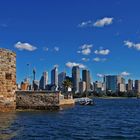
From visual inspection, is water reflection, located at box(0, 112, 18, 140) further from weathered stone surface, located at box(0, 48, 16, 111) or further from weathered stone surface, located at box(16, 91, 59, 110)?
weathered stone surface, located at box(16, 91, 59, 110)

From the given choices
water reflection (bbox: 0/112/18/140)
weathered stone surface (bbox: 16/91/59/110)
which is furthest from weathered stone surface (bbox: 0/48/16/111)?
water reflection (bbox: 0/112/18/140)

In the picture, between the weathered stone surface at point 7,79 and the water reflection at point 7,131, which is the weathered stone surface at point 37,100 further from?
the water reflection at point 7,131

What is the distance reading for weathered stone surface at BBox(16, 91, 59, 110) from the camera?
167ft

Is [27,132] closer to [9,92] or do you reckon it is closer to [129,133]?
[129,133]

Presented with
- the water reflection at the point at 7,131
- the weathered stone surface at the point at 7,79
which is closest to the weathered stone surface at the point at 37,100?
the weathered stone surface at the point at 7,79

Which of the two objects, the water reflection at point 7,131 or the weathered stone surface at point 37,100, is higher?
the weathered stone surface at point 37,100

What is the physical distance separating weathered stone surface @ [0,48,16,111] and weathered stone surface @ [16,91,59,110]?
10.0ft

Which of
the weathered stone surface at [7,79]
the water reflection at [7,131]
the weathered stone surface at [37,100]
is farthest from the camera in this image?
the weathered stone surface at [37,100]

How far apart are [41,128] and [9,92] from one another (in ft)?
49.2

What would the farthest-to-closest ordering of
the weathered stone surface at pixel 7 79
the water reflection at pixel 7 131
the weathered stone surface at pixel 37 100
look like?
the weathered stone surface at pixel 37 100, the weathered stone surface at pixel 7 79, the water reflection at pixel 7 131

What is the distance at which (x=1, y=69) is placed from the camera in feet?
150

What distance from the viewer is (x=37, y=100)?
51.9m

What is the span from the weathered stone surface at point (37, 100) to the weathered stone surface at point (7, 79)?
306 centimetres

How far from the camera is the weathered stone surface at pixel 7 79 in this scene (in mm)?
45844
